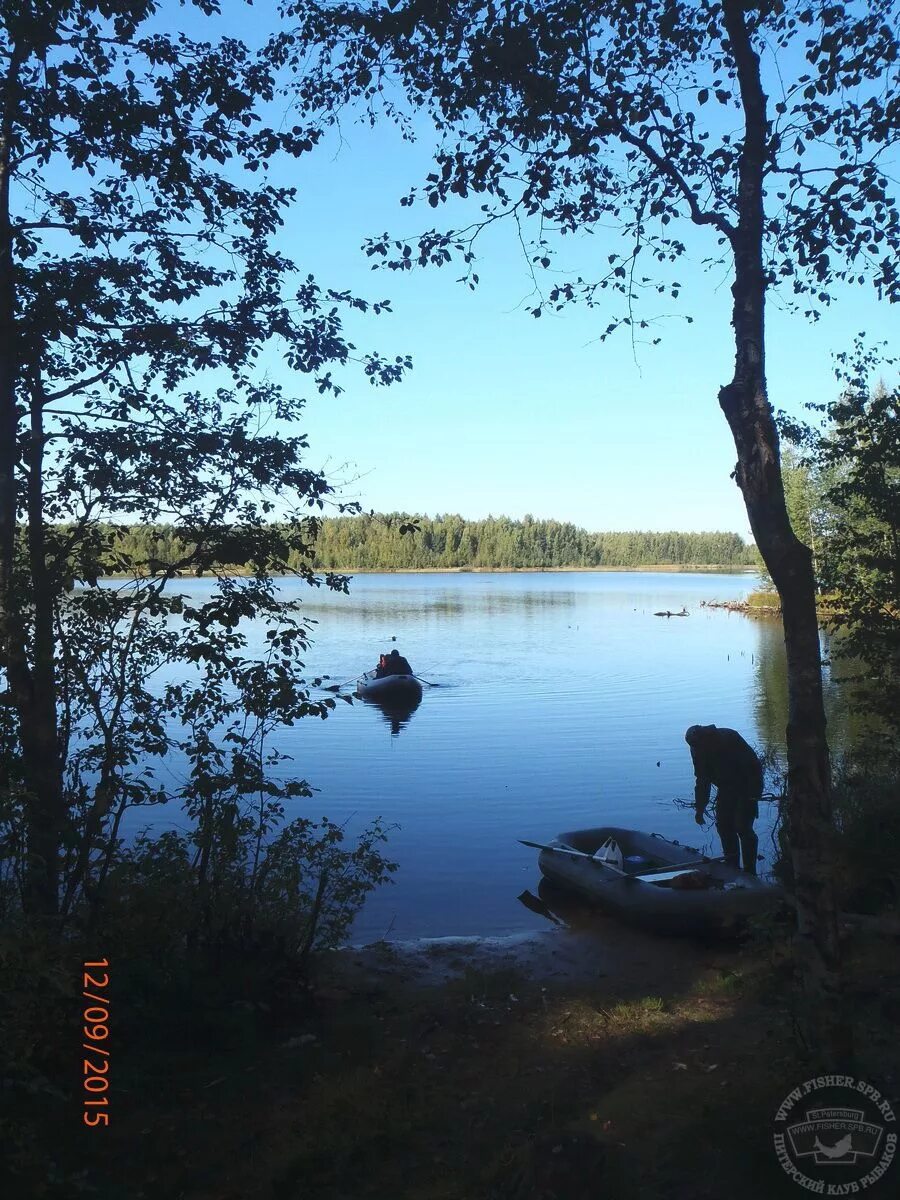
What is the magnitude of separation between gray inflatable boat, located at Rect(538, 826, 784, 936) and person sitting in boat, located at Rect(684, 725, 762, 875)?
2.23 ft

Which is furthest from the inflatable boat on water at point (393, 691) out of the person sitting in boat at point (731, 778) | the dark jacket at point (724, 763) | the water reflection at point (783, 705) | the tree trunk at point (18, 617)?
the tree trunk at point (18, 617)

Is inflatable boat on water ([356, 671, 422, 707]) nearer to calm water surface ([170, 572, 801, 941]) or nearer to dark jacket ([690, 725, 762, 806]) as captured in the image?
calm water surface ([170, 572, 801, 941])

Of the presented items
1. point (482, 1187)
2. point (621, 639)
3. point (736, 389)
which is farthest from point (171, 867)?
point (621, 639)

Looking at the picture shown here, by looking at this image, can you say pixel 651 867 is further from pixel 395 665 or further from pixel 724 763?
pixel 395 665

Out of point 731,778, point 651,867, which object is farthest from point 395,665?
point 731,778

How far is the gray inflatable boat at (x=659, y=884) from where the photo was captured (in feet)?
31.3

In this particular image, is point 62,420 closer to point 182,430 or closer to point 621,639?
point 182,430

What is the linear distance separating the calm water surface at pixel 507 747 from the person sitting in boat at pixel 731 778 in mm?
2080

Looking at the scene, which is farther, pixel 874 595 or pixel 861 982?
pixel 874 595

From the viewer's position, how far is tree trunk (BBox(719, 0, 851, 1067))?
428 cm

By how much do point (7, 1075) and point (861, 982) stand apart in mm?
5636

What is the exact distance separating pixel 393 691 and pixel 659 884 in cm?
2003

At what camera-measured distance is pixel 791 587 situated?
14.6 feet

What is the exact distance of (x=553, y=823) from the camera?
53.8 ft
